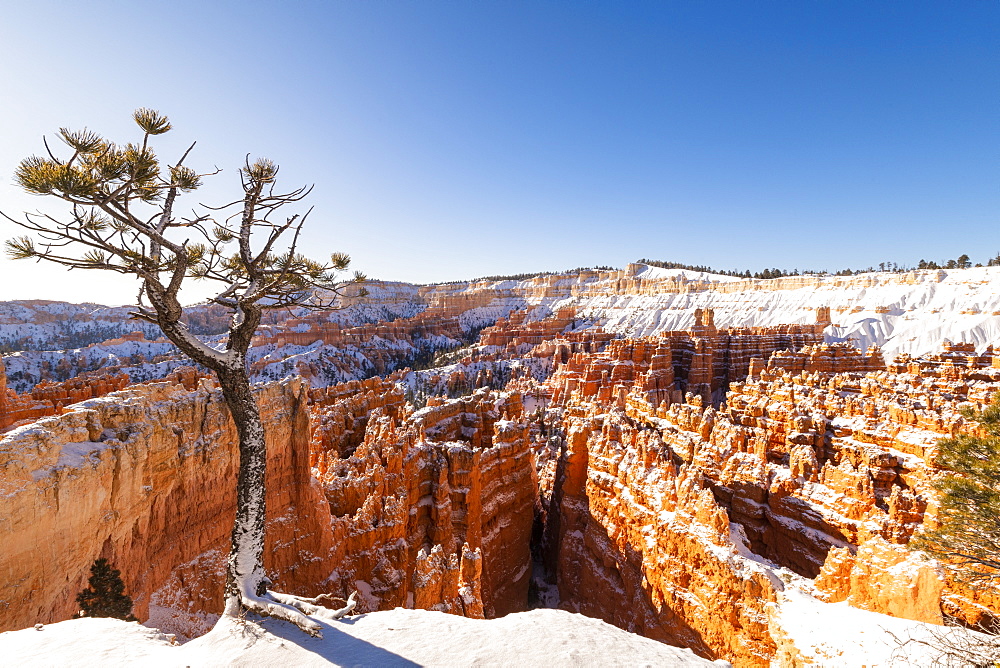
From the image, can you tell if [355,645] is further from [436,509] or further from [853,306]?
[853,306]

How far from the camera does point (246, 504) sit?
498 centimetres

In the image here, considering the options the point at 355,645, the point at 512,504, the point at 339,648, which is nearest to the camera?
the point at 339,648

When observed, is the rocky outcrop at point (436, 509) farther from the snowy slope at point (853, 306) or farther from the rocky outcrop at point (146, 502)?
the snowy slope at point (853, 306)

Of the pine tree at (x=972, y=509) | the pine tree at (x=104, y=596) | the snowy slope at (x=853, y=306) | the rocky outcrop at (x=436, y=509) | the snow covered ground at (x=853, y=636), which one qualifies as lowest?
the rocky outcrop at (x=436, y=509)

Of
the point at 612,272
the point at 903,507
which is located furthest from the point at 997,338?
the point at 612,272

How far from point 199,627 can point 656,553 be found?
11.8 m

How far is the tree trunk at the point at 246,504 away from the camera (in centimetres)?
483

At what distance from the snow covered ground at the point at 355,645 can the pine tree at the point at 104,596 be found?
244 centimetres

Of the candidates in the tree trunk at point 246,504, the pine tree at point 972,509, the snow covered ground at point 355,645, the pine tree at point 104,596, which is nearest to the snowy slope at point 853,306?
the pine tree at point 972,509

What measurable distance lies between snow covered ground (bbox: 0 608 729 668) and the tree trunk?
391 mm

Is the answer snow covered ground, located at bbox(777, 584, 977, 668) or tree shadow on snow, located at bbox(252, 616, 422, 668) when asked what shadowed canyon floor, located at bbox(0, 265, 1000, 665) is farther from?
tree shadow on snow, located at bbox(252, 616, 422, 668)

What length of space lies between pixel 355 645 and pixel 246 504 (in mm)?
2066

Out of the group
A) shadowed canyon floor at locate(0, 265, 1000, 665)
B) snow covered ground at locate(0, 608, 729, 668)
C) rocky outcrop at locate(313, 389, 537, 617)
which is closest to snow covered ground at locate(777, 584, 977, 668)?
shadowed canyon floor at locate(0, 265, 1000, 665)

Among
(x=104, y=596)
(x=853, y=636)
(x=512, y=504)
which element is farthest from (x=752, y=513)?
(x=104, y=596)
